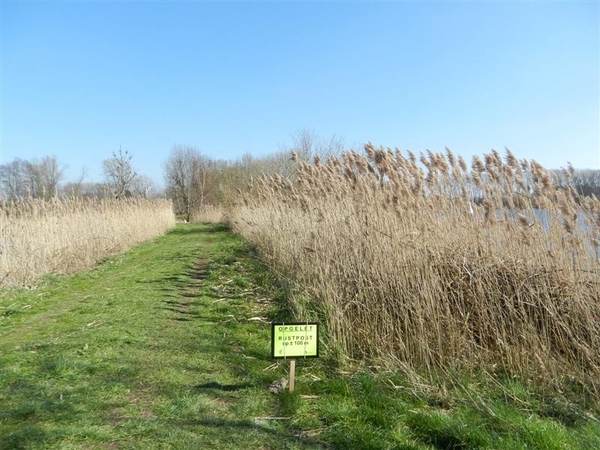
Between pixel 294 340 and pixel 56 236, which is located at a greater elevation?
pixel 56 236

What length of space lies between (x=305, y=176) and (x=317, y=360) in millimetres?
3656

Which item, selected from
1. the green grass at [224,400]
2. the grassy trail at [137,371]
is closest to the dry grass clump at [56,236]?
the grassy trail at [137,371]

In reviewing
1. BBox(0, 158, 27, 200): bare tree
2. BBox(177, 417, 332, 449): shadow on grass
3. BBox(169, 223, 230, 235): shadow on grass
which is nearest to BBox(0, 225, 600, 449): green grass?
BBox(177, 417, 332, 449): shadow on grass

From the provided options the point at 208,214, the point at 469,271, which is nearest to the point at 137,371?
the point at 469,271

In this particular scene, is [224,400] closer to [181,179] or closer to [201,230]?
[201,230]

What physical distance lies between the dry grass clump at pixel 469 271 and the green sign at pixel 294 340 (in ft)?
2.70

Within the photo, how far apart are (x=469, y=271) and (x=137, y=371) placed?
3491mm

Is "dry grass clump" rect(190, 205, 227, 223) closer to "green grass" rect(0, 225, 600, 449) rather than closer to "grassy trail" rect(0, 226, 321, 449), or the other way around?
"grassy trail" rect(0, 226, 321, 449)

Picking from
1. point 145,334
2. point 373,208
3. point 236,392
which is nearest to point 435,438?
point 236,392

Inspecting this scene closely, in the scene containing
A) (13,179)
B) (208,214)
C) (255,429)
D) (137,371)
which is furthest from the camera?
(208,214)

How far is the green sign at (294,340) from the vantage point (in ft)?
11.1

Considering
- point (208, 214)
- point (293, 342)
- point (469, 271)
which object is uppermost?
point (208, 214)

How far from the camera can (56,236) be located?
33.9ft

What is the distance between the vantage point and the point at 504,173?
14.6 ft
